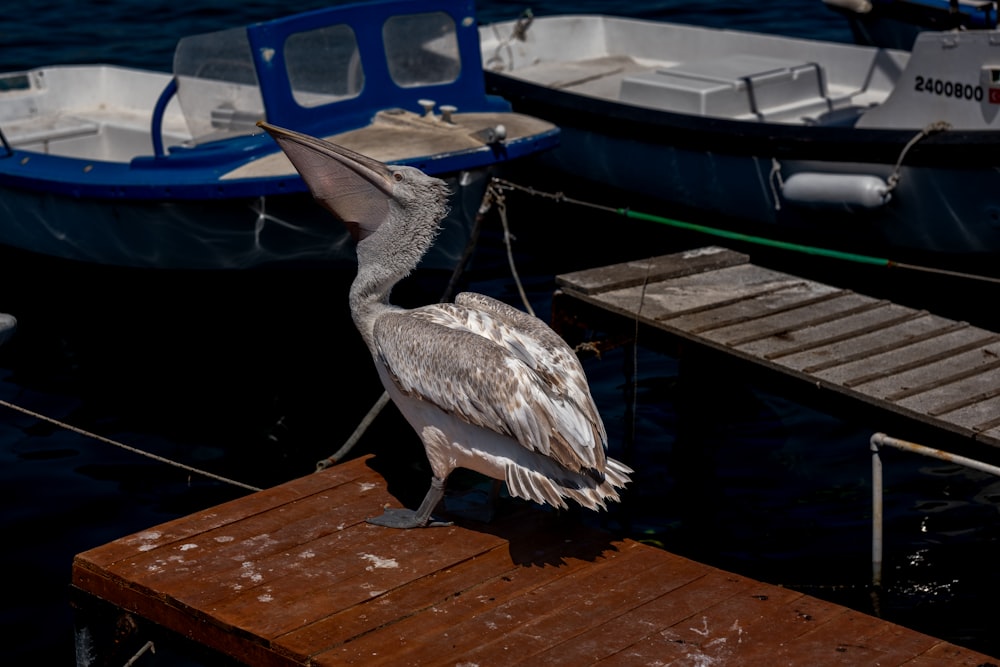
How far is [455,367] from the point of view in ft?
18.0

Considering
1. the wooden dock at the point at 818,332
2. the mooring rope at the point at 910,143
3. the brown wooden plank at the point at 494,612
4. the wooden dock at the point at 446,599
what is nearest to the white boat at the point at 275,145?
the wooden dock at the point at 818,332

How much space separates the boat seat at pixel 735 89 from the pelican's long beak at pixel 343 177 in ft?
23.0

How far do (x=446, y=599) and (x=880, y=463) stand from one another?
2.18 m

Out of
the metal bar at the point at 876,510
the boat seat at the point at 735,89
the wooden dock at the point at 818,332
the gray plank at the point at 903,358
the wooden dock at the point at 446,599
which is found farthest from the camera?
the boat seat at the point at 735,89

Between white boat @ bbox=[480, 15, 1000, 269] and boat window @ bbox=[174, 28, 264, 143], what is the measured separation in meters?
3.06

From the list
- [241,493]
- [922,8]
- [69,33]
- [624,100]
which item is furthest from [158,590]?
[69,33]

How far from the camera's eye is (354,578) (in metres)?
5.30

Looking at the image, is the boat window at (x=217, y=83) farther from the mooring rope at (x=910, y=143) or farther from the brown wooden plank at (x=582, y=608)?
the brown wooden plank at (x=582, y=608)

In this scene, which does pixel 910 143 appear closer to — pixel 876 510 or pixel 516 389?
pixel 876 510

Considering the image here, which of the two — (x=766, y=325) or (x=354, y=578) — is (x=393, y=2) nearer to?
(x=766, y=325)

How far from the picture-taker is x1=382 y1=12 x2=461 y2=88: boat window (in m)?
10.8

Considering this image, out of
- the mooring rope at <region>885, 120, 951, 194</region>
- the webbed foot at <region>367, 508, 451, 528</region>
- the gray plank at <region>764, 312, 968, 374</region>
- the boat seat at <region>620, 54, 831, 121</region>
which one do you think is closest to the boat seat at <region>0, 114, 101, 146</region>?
the boat seat at <region>620, 54, 831, 121</region>

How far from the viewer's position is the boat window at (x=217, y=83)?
1080cm

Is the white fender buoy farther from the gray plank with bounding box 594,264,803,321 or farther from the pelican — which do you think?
the pelican
